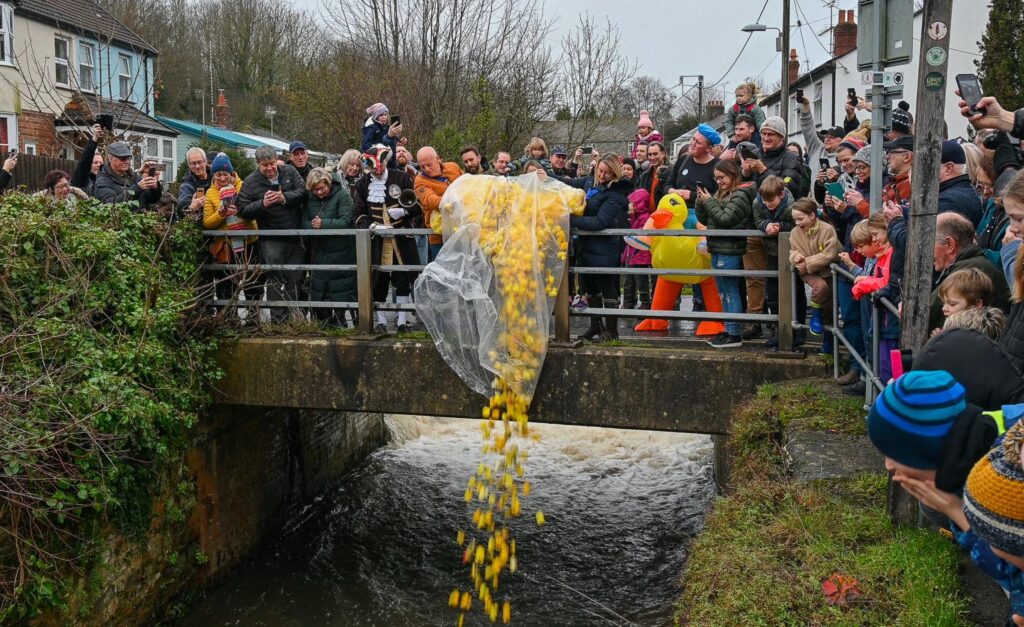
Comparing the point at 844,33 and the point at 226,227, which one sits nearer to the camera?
the point at 226,227

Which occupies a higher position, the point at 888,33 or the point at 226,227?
the point at 888,33

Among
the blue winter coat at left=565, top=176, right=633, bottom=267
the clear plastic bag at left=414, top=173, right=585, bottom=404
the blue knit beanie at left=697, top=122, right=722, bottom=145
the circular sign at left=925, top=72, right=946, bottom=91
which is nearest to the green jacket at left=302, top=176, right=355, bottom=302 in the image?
the clear plastic bag at left=414, top=173, right=585, bottom=404

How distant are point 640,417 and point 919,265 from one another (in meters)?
3.28

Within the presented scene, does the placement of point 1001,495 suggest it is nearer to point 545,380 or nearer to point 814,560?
point 814,560

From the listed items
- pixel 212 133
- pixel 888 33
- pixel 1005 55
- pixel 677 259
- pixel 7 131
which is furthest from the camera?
pixel 212 133

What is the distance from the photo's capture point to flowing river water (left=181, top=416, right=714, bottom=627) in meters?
8.06

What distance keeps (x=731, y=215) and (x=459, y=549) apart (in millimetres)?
4643

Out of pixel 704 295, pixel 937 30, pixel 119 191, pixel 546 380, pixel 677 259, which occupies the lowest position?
pixel 546 380

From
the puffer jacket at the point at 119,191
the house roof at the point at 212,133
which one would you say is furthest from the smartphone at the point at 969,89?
the house roof at the point at 212,133

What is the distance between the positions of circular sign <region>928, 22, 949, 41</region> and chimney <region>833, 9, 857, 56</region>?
22.6m

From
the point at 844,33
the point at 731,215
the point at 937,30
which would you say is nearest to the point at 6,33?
the point at 844,33

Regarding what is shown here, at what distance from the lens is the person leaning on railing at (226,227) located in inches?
332

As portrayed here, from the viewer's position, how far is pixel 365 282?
781cm

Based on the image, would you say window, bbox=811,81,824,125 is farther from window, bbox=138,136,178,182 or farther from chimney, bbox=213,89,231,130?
chimney, bbox=213,89,231,130
